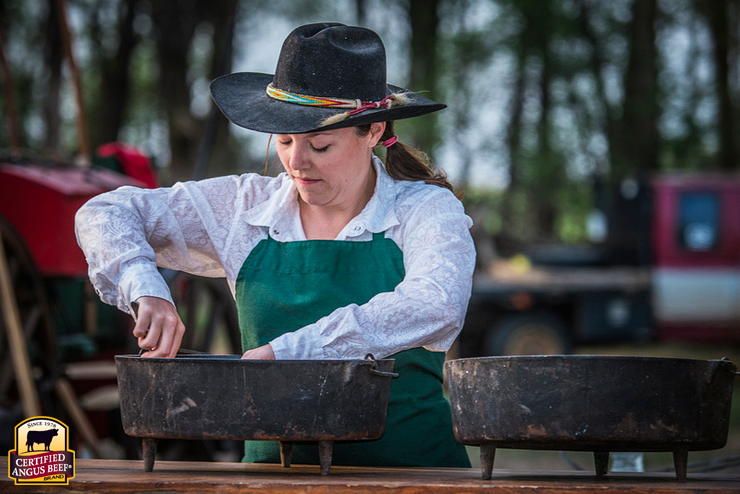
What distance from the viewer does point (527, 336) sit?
31.3 feet

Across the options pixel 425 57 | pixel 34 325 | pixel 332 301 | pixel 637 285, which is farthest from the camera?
pixel 425 57

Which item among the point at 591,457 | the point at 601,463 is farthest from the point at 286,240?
the point at 591,457

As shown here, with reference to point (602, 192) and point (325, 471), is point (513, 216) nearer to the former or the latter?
point (602, 192)

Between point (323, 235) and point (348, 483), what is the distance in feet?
2.48

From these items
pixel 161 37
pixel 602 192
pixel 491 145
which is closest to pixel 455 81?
pixel 491 145

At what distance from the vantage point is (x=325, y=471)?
5.29ft

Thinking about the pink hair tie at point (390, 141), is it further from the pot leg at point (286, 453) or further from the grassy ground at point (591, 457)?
the grassy ground at point (591, 457)

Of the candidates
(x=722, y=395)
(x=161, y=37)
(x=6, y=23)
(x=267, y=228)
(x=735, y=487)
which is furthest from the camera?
(x=6, y=23)

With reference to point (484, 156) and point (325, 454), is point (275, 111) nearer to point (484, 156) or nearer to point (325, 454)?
point (325, 454)

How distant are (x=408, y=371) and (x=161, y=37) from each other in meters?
8.64

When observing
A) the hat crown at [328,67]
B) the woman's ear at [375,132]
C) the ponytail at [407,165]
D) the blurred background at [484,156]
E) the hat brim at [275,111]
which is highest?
the hat crown at [328,67]

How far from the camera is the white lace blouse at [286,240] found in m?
1.67

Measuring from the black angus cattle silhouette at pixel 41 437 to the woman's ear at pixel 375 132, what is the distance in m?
0.93

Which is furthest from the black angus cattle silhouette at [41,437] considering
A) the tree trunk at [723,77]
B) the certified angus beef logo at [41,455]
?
the tree trunk at [723,77]
